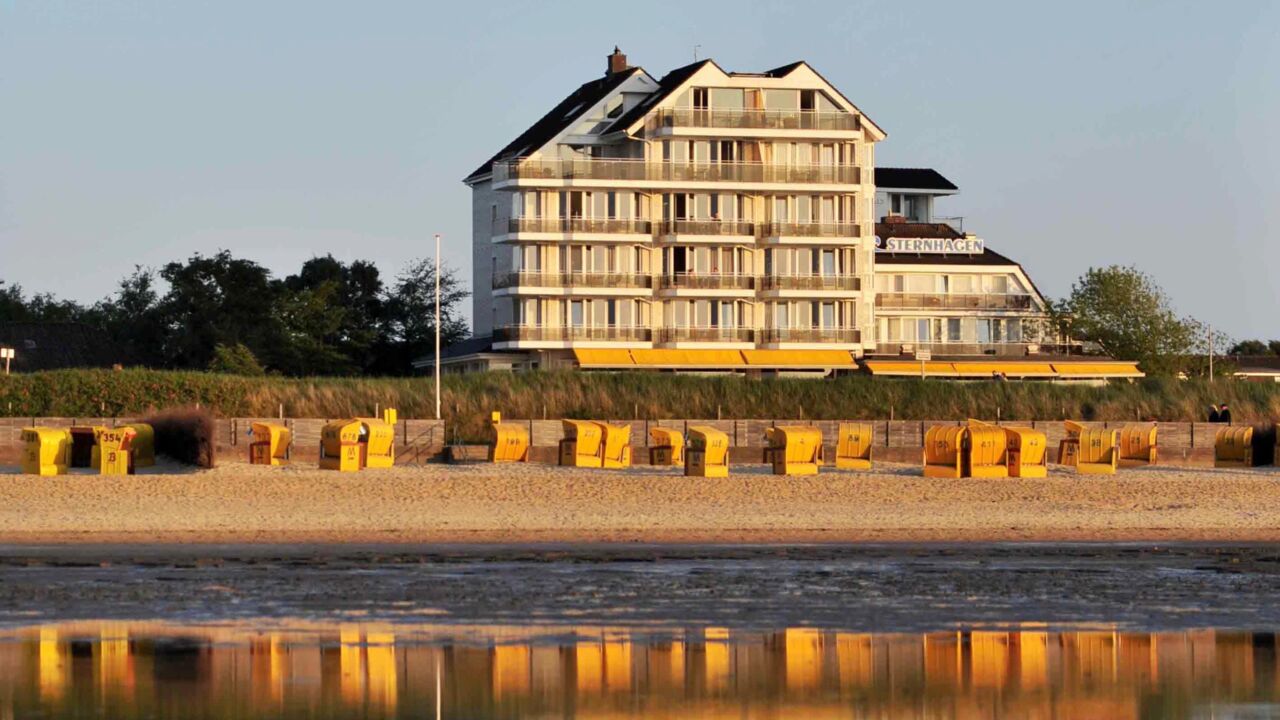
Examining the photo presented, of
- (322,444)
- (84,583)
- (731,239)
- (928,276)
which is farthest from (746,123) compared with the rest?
(84,583)

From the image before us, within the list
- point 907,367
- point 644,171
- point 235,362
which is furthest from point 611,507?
point 907,367

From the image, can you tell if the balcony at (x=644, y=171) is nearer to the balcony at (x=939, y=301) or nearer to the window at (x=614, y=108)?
the window at (x=614, y=108)

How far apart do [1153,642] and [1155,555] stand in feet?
31.5

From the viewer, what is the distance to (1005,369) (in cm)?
9306

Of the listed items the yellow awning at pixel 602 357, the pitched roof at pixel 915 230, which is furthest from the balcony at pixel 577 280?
the pitched roof at pixel 915 230

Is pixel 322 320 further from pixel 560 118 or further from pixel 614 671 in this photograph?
pixel 614 671

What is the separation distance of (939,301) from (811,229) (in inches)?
435

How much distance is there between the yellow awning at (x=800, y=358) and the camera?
89250mm

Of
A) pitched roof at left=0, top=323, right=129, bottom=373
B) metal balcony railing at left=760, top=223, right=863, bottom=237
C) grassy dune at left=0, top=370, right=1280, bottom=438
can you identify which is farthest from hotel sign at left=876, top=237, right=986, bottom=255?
pitched roof at left=0, top=323, right=129, bottom=373

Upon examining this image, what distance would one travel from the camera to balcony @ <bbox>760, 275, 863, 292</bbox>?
91.3m

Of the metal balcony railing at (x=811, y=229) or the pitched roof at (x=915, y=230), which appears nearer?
the metal balcony railing at (x=811, y=229)

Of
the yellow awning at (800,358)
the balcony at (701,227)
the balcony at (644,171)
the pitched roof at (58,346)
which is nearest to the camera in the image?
the pitched roof at (58,346)

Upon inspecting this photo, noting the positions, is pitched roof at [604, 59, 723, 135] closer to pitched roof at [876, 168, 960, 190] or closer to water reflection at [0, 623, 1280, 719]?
pitched roof at [876, 168, 960, 190]

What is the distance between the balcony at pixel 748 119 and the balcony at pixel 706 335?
9.21 meters
